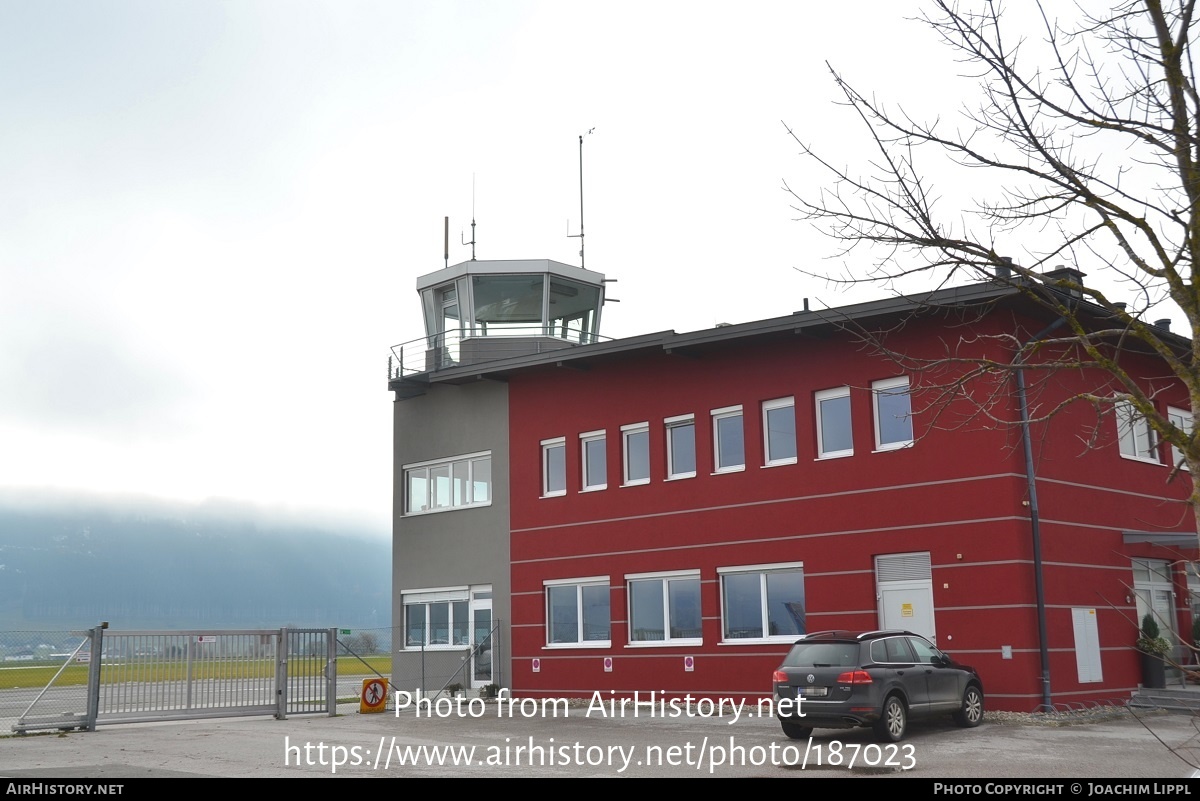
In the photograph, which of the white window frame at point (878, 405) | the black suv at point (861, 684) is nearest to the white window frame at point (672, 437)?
the white window frame at point (878, 405)

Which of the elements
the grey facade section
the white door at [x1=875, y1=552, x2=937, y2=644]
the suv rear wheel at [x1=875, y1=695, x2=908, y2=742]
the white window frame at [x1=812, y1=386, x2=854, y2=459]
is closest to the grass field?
the grey facade section

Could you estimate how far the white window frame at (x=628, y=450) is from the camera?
2447 cm

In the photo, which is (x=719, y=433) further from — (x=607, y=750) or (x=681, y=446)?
(x=607, y=750)

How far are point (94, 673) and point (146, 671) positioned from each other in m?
1.11

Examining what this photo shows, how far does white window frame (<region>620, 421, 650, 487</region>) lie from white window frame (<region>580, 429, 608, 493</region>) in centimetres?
41

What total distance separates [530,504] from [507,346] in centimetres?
457

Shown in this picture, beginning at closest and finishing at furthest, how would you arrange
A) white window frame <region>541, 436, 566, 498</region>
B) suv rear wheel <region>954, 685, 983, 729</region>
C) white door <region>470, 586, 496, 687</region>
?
suv rear wheel <region>954, 685, 983, 729</region> < white window frame <region>541, 436, 566, 498</region> < white door <region>470, 586, 496, 687</region>

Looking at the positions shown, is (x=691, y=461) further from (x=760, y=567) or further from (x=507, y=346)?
(x=507, y=346)

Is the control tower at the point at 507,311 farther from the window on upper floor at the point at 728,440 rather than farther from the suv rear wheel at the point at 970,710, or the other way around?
the suv rear wheel at the point at 970,710

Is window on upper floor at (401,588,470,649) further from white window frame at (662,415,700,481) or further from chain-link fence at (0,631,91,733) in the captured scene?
chain-link fence at (0,631,91,733)

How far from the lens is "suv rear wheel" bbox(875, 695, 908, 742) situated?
15.2 meters

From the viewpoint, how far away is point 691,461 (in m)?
23.7

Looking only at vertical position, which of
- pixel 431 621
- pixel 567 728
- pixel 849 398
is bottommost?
pixel 567 728
